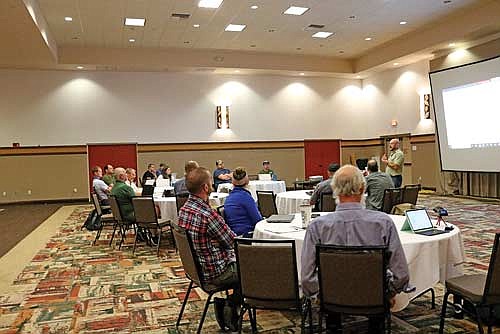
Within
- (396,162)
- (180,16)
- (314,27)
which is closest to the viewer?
(396,162)

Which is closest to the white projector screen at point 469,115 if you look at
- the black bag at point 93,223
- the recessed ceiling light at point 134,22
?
the recessed ceiling light at point 134,22

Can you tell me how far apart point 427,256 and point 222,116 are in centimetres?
1354

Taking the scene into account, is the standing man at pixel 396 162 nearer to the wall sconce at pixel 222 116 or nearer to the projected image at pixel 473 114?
the projected image at pixel 473 114

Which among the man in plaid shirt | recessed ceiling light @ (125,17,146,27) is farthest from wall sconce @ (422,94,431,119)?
the man in plaid shirt

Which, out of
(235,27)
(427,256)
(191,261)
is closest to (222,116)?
(235,27)

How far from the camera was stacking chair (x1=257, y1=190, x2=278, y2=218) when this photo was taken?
23.8ft

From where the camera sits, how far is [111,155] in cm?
1572

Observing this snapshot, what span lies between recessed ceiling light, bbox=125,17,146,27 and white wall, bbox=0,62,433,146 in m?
3.79

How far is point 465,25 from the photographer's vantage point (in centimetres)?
1178

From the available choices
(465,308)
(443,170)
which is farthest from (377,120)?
(465,308)

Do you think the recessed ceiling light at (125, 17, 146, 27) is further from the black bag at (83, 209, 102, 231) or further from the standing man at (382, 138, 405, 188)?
the standing man at (382, 138, 405, 188)

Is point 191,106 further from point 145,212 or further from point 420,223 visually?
point 420,223

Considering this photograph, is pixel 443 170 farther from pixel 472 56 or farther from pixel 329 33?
pixel 329 33

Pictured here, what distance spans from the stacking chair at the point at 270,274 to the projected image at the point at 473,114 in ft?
32.5
